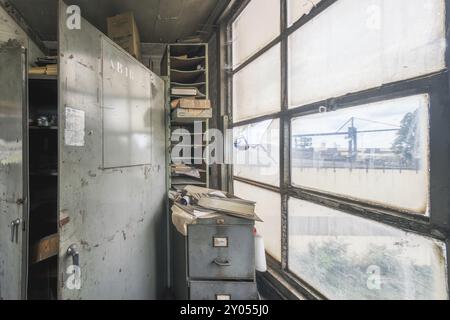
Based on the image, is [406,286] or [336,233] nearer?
[406,286]

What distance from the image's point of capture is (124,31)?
2021mm

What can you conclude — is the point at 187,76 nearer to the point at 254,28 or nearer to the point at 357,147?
the point at 254,28

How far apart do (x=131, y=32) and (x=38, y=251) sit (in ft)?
6.07

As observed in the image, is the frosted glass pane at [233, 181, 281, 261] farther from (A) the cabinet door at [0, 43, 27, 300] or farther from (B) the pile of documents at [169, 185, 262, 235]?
(A) the cabinet door at [0, 43, 27, 300]

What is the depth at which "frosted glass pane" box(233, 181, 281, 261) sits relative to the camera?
1592 mm

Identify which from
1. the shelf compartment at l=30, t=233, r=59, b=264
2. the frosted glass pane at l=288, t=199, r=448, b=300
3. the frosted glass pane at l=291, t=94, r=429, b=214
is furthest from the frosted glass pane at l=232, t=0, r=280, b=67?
the shelf compartment at l=30, t=233, r=59, b=264

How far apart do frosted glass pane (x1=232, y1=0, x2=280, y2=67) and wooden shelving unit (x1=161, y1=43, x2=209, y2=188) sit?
351mm

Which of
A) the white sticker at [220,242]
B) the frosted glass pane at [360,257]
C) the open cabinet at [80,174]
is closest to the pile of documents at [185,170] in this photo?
the open cabinet at [80,174]

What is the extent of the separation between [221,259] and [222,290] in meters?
0.18

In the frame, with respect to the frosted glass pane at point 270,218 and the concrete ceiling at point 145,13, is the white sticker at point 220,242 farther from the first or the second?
the concrete ceiling at point 145,13

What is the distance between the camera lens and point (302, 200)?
4.42ft

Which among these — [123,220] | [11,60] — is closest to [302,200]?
[123,220]

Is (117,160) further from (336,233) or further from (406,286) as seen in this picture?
(406,286)

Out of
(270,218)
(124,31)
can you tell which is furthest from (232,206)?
(124,31)
